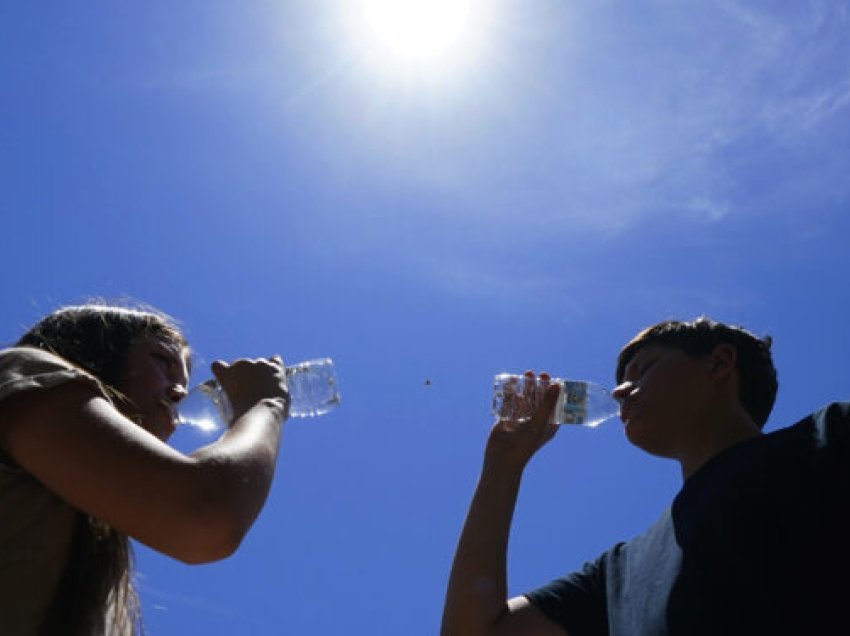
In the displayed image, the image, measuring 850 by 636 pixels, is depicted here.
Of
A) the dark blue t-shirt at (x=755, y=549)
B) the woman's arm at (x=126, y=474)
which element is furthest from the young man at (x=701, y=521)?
the woman's arm at (x=126, y=474)

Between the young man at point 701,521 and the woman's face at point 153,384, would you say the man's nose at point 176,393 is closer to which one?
the woman's face at point 153,384

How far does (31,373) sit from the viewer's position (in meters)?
2.10

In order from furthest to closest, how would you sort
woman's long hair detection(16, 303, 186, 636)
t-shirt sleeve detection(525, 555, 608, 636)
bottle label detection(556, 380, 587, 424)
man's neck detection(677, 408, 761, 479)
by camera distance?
1. bottle label detection(556, 380, 587, 424)
2. man's neck detection(677, 408, 761, 479)
3. t-shirt sleeve detection(525, 555, 608, 636)
4. woman's long hair detection(16, 303, 186, 636)

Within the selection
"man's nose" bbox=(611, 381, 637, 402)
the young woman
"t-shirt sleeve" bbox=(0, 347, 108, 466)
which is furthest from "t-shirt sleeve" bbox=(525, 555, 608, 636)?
"t-shirt sleeve" bbox=(0, 347, 108, 466)

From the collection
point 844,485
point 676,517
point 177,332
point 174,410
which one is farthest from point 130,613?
point 844,485

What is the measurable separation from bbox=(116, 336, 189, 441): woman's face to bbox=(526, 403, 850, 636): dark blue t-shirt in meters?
1.84

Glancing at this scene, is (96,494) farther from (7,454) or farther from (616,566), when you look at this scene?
(616,566)

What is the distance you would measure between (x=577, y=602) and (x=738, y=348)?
1.65 metres

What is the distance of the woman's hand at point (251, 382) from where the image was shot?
263cm

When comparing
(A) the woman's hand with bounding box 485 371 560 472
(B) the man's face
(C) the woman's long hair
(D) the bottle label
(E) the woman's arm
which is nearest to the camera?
(E) the woman's arm

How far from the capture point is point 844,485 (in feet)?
9.95

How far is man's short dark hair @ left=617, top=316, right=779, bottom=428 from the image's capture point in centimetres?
450

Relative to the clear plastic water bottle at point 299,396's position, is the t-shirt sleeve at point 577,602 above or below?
below

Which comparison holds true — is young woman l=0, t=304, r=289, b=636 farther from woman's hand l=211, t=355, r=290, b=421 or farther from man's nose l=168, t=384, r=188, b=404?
man's nose l=168, t=384, r=188, b=404
